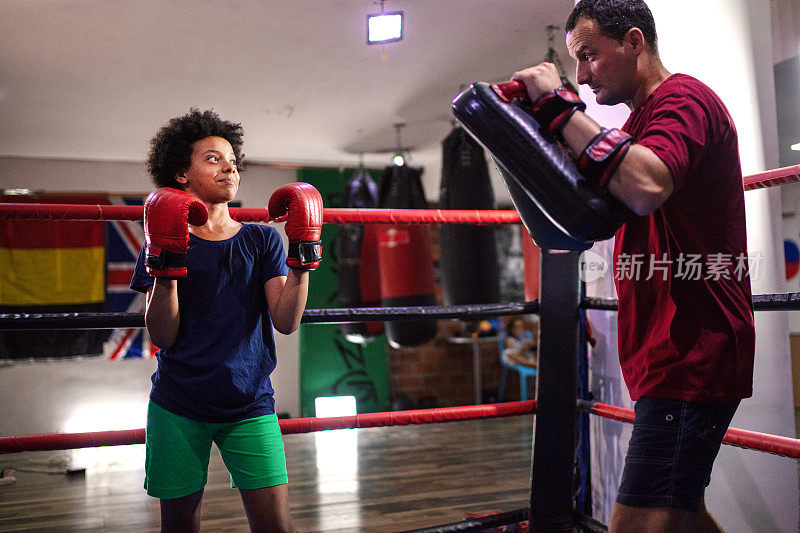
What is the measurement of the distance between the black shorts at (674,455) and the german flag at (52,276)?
5251 mm

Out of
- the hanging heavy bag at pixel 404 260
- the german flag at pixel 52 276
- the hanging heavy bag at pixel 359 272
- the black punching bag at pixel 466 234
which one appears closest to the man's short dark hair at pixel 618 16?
the black punching bag at pixel 466 234

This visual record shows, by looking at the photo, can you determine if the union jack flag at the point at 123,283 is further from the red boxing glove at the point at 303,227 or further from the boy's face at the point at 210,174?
the red boxing glove at the point at 303,227

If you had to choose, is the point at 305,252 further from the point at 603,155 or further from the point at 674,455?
the point at 674,455

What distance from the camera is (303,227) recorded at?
1214 millimetres

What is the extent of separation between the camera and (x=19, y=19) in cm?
288

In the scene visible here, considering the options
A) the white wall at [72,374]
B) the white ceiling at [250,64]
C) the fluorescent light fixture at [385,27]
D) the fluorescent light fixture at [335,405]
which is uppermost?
the white ceiling at [250,64]

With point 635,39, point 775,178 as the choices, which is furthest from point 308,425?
point 775,178

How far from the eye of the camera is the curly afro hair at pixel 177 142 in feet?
4.40

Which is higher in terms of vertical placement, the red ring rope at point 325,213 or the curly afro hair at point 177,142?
the curly afro hair at point 177,142

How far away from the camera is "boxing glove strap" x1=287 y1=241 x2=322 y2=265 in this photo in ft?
3.95

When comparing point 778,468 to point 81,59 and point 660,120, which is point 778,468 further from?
point 81,59

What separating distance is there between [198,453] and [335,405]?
Answer: 452cm

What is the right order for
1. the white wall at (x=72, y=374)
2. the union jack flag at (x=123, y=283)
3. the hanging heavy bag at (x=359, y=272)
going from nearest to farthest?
1. the white wall at (x=72, y=374)
2. the hanging heavy bag at (x=359, y=272)
3. the union jack flag at (x=123, y=283)

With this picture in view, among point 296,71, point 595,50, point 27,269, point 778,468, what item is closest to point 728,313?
point 595,50
